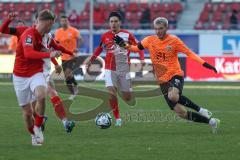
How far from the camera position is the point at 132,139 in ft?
40.3

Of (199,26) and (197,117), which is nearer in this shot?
(197,117)

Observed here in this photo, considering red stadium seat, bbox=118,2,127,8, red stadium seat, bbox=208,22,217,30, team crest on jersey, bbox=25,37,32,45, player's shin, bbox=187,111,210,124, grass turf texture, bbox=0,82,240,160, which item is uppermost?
red stadium seat, bbox=118,2,127,8

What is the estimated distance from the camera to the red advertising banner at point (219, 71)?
3083 centimetres

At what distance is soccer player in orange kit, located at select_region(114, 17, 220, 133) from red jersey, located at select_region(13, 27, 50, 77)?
2.62 m

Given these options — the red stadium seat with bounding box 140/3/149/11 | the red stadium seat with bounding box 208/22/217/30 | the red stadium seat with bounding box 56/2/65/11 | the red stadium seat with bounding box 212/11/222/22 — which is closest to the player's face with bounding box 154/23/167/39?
the red stadium seat with bounding box 208/22/217/30

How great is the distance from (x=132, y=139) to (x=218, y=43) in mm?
25571

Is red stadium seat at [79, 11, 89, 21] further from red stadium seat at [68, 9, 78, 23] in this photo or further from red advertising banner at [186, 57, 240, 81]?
red advertising banner at [186, 57, 240, 81]

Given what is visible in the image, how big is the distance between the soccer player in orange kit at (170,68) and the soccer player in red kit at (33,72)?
2.66 metres

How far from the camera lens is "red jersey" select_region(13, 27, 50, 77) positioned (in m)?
11.0

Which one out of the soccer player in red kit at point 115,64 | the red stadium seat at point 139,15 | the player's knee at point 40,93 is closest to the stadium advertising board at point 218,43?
the red stadium seat at point 139,15

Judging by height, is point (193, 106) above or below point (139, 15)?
below

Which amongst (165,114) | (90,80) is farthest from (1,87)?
(165,114)

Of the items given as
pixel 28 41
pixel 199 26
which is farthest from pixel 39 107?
pixel 199 26

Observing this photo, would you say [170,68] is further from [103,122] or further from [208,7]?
[208,7]
